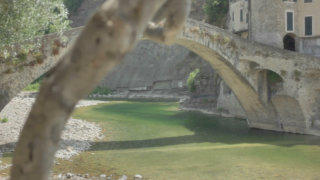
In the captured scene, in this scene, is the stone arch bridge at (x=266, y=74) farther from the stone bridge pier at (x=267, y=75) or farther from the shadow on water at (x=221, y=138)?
the shadow on water at (x=221, y=138)

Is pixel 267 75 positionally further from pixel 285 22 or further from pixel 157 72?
pixel 157 72

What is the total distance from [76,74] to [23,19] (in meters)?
7.48

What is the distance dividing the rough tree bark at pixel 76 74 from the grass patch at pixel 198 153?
7.76 meters

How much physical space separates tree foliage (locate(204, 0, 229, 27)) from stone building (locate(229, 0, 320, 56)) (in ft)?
37.3

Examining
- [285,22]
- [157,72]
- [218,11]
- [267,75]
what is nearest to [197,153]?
[267,75]

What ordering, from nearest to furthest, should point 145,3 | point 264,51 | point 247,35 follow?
point 145,3 → point 264,51 → point 247,35

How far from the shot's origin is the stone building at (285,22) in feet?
68.6

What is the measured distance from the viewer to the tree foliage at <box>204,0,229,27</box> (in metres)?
33.0

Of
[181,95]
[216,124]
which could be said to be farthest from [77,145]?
[181,95]

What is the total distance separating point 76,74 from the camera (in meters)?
3.35

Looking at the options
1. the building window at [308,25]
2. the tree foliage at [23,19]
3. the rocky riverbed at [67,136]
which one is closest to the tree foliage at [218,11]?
the building window at [308,25]

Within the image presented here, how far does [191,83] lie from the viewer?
33.2 m

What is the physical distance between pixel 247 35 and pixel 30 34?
54.4 feet

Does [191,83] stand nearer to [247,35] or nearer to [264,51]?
[247,35]
